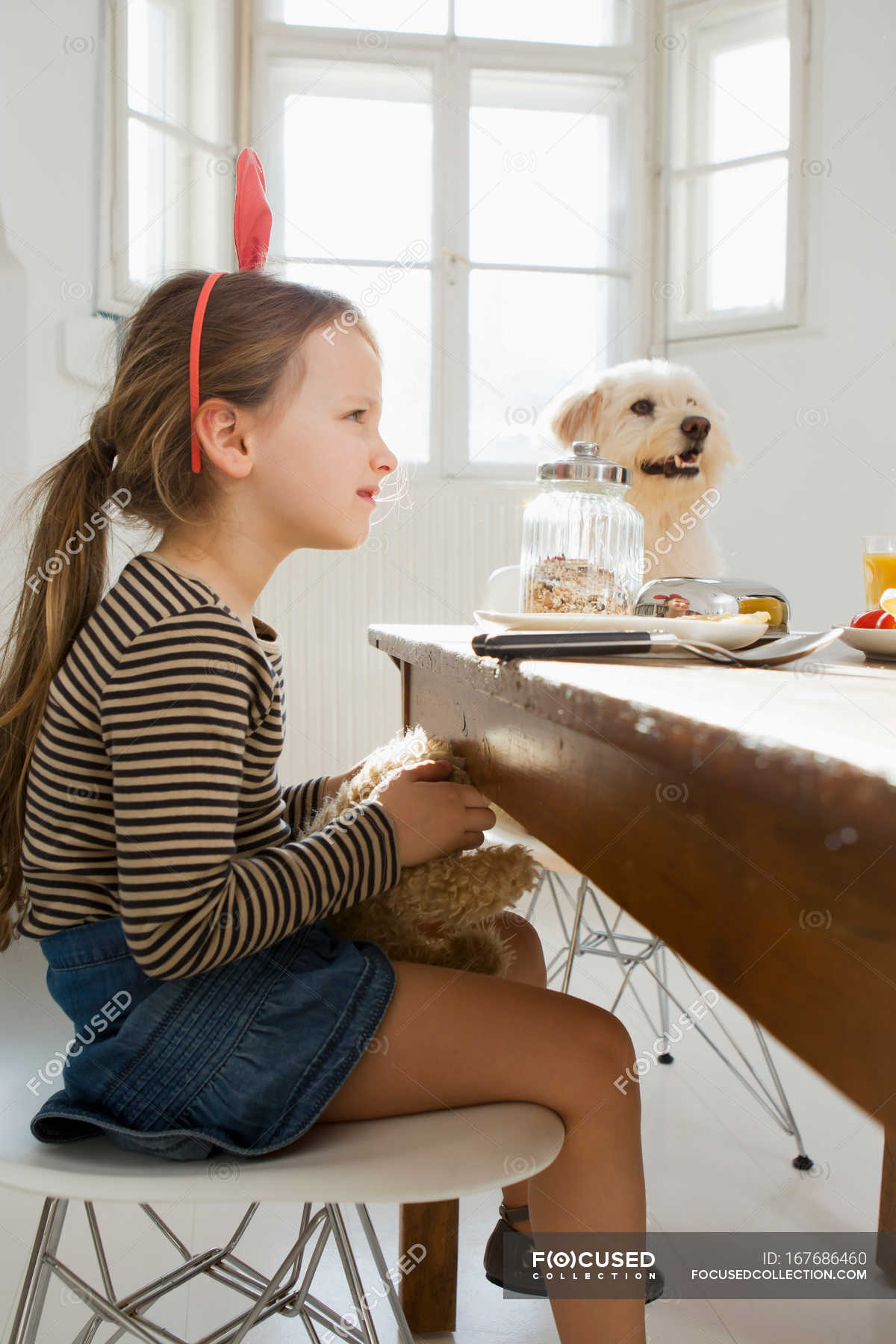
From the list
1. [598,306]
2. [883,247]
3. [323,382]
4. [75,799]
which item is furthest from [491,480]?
[75,799]

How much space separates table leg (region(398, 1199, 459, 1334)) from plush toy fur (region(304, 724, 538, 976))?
0.42 meters

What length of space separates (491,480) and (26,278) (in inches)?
53.2

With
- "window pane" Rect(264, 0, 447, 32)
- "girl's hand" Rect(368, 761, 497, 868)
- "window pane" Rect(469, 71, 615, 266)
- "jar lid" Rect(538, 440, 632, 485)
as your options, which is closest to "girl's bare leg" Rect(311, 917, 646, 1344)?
"girl's hand" Rect(368, 761, 497, 868)

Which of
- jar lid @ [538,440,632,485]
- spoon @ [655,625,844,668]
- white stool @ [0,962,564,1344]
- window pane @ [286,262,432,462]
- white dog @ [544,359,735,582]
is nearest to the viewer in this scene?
white stool @ [0,962,564,1344]

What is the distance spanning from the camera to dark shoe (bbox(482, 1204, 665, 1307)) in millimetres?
1071

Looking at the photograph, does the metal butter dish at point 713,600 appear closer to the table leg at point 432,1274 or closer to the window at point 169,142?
the table leg at point 432,1274

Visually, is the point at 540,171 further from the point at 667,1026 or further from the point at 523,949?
the point at 523,949

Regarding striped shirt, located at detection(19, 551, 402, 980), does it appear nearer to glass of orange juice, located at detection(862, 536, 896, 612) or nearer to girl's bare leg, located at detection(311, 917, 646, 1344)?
girl's bare leg, located at detection(311, 917, 646, 1344)

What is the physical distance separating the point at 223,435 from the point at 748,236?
2.47 metres

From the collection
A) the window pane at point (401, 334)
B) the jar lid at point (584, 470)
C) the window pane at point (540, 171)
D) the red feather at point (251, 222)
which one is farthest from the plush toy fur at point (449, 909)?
the window pane at point (540, 171)

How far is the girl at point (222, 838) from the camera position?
0.61 metres

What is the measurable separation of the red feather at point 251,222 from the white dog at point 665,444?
1131 millimetres

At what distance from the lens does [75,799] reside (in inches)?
26.9

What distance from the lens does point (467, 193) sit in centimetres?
292
